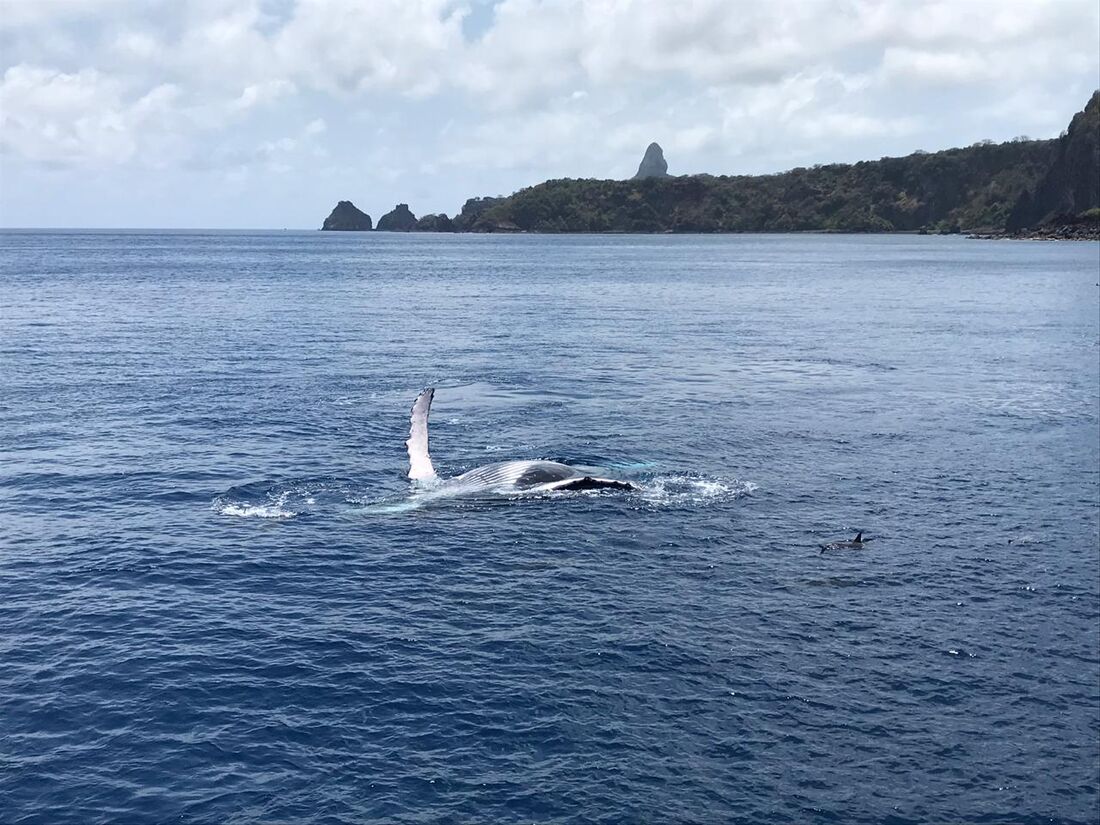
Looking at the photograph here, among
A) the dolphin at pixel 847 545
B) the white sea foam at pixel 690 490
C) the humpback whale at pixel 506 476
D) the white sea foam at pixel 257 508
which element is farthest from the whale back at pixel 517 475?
the dolphin at pixel 847 545

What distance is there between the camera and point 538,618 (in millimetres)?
30047

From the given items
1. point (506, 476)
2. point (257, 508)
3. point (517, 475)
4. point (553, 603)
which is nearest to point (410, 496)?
point (506, 476)

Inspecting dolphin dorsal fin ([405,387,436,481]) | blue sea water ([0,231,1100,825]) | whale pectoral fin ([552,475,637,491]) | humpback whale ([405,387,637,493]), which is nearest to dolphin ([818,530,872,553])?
blue sea water ([0,231,1100,825])

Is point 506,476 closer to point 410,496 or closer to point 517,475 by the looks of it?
point 517,475

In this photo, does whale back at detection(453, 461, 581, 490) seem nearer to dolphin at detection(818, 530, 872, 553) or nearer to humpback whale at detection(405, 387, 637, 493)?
humpback whale at detection(405, 387, 637, 493)

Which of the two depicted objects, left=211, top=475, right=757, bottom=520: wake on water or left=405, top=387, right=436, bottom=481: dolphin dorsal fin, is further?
left=405, top=387, right=436, bottom=481: dolphin dorsal fin

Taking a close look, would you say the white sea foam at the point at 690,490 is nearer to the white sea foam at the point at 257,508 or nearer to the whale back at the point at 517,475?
the whale back at the point at 517,475

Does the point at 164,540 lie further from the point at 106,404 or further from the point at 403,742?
the point at 106,404

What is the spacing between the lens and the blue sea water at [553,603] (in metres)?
22.3

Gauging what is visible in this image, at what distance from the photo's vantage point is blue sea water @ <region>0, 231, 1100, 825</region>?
22.3m

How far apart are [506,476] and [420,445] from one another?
4.17 meters

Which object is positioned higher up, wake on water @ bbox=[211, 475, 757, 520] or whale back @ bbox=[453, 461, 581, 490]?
whale back @ bbox=[453, 461, 581, 490]

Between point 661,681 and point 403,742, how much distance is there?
6762mm

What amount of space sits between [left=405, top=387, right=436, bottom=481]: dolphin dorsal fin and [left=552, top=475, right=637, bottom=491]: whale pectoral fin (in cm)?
554
